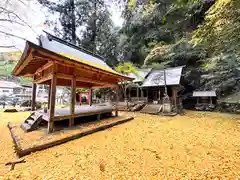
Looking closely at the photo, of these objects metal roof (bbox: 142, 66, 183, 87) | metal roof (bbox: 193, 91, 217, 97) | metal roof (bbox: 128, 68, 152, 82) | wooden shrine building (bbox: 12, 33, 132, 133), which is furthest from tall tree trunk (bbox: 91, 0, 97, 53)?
metal roof (bbox: 193, 91, 217, 97)

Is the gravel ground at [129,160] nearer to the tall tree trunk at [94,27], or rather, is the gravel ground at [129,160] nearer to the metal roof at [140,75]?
the metal roof at [140,75]

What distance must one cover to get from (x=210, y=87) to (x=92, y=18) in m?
15.7

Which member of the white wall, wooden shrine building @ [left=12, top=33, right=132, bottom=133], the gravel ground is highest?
the white wall

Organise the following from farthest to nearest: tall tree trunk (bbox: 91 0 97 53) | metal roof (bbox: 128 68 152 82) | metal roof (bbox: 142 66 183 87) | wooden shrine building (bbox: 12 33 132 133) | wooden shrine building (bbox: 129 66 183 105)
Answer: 1. tall tree trunk (bbox: 91 0 97 53)
2. metal roof (bbox: 128 68 152 82)
3. metal roof (bbox: 142 66 183 87)
4. wooden shrine building (bbox: 129 66 183 105)
5. wooden shrine building (bbox: 12 33 132 133)

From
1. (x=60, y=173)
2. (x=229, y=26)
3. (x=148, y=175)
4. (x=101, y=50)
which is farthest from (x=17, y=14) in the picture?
(x=101, y=50)

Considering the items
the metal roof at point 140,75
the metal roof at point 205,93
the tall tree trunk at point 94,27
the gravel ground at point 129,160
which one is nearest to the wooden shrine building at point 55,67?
the gravel ground at point 129,160

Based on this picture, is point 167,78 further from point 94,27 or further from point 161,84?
point 94,27

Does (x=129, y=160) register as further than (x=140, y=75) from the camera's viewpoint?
No

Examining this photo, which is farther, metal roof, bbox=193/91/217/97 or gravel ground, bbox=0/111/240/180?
metal roof, bbox=193/91/217/97

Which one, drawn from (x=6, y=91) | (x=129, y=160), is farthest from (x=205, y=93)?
(x=6, y=91)

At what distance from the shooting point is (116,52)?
17.6 metres

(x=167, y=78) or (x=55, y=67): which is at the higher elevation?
(x=167, y=78)

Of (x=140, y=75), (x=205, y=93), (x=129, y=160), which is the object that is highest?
(x=140, y=75)

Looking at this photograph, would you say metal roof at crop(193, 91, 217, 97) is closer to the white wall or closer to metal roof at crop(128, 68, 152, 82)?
metal roof at crop(128, 68, 152, 82)
